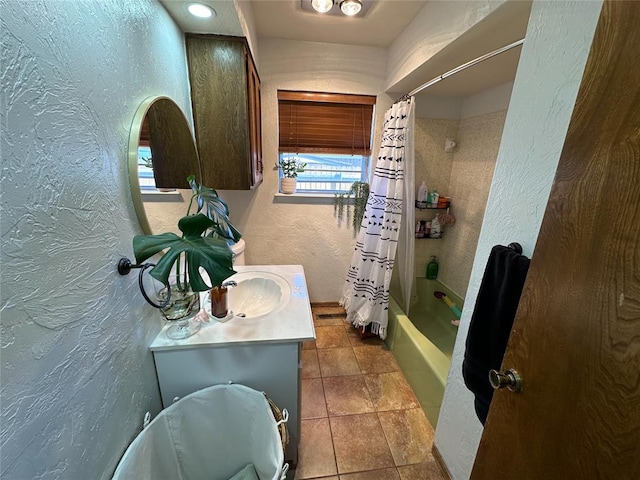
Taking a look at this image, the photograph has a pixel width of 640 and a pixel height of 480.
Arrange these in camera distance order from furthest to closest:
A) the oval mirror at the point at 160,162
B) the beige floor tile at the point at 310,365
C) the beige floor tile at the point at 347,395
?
1. the beige floor tile at the point at 310,365
2. the beige floor tile at the point at 347,395
3. the oval mirror at the point at 160,162

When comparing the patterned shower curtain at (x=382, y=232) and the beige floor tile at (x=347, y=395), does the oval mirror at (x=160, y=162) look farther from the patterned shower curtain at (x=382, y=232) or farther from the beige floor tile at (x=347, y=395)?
the beige floor tile at (x=347, y=395)

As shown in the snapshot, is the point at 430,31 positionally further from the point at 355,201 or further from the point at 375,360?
the point at 375,360

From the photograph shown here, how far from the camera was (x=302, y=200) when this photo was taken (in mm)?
2338

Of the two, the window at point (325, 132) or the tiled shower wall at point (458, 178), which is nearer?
the tiled shower wall at point (458, 178)

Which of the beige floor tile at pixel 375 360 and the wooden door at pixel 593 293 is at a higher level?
the wooden door at pixel 593 293

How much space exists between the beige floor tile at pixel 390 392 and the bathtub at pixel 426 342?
0.05 m

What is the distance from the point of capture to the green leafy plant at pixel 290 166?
7.36 feet

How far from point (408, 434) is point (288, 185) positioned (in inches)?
78.7

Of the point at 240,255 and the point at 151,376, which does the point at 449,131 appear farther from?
the point at 151,376

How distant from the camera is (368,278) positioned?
6.88 feet

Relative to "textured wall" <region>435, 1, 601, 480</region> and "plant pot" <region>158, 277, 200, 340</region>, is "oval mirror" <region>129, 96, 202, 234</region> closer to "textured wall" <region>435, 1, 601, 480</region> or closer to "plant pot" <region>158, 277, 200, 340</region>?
"plant pot" <region>158, 277, 200, 340</region>

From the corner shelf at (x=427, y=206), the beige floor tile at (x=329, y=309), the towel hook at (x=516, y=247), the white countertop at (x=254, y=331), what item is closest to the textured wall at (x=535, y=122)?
the towel hook at (x=516, y=247)

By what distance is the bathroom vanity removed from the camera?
100 centimetres

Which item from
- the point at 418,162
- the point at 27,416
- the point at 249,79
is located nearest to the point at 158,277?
the point at 27,416
